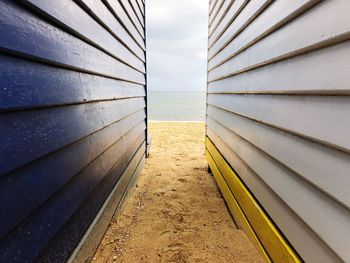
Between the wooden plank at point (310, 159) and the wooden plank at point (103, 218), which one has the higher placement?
the wooden plank at point (310, 159)

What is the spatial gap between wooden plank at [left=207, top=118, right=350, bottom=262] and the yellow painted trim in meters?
0.25

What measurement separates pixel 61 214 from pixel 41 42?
0.86m

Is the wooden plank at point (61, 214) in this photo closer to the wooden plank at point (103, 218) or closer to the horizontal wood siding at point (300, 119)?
the wooden plank at point (103, 218)

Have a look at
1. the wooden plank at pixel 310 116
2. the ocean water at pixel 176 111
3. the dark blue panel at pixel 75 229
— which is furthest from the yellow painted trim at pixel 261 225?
the ocean water at pixel 176 111

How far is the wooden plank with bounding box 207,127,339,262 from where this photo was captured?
3.59ft

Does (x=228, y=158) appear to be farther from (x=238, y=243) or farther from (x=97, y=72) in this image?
(x=97, y=72)

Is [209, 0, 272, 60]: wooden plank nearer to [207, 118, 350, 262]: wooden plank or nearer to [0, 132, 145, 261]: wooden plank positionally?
[207, 118, 350, 262]: wooden plank

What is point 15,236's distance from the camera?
0.91m

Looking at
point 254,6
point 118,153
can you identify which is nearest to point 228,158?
point 118,153

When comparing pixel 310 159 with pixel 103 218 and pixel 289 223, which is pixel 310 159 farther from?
pixel 103 218

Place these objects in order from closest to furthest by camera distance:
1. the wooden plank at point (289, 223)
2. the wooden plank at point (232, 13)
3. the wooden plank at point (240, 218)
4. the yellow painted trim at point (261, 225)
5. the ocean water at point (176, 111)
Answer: the wooden plank at point (289, 223)
the yellow painted trim at point (261, 225)
the wooden plank at point (240, 218)
the wooden plank at point (232, 13)
the ocean water at point (176, 111)

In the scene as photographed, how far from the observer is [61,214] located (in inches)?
52.1

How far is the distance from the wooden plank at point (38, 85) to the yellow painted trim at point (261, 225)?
1.47m

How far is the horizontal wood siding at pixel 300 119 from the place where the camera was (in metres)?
0.94
